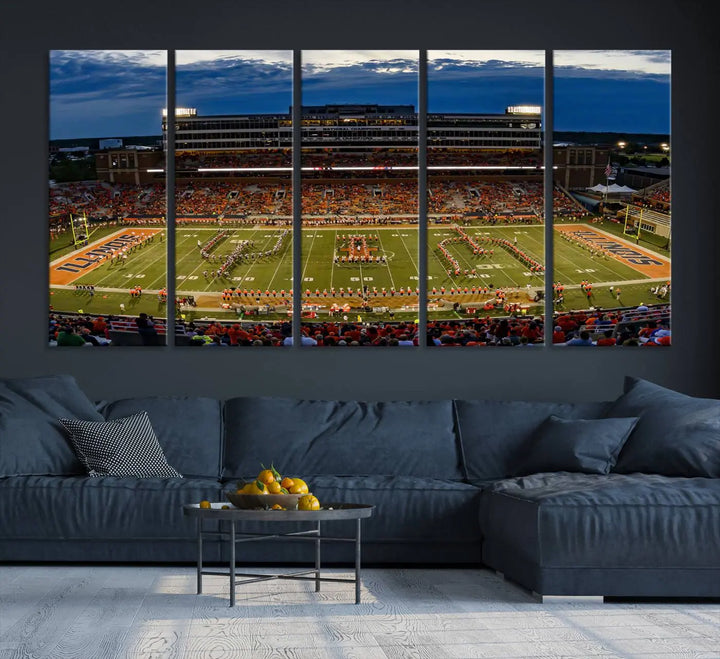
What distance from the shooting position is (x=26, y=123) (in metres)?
7.18

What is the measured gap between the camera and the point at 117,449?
5785 mm

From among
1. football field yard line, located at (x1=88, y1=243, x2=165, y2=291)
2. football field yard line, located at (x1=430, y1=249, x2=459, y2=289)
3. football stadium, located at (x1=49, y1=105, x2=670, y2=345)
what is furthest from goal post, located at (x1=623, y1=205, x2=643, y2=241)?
football field yard line, located at (x1=88, y1=243, x2=165, y2=291)

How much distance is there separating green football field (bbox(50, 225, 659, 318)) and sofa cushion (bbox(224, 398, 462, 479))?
1.04 m

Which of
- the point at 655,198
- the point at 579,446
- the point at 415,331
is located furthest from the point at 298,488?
the point at 655,198

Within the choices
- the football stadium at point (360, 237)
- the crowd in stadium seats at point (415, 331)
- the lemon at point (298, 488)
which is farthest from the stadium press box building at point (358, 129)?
the lemon at point (298, 488)

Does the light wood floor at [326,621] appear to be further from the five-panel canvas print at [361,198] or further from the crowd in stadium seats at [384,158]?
the crowd in stadium seats at [384,158]

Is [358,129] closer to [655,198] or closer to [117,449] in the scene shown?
[655,198]

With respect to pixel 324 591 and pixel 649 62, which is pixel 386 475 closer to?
pixel 324 591

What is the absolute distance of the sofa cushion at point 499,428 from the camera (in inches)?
241

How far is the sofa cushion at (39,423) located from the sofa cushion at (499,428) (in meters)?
2.11

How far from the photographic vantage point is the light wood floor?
11.8 ft

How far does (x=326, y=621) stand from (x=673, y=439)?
95.4 inches

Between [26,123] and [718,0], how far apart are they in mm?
4673

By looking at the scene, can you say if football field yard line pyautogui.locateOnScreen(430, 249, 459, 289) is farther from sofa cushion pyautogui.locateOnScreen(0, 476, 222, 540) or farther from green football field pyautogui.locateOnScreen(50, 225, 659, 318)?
sofa cushion pyautogui.locateOnScreen(0, 476, 222, 540)
